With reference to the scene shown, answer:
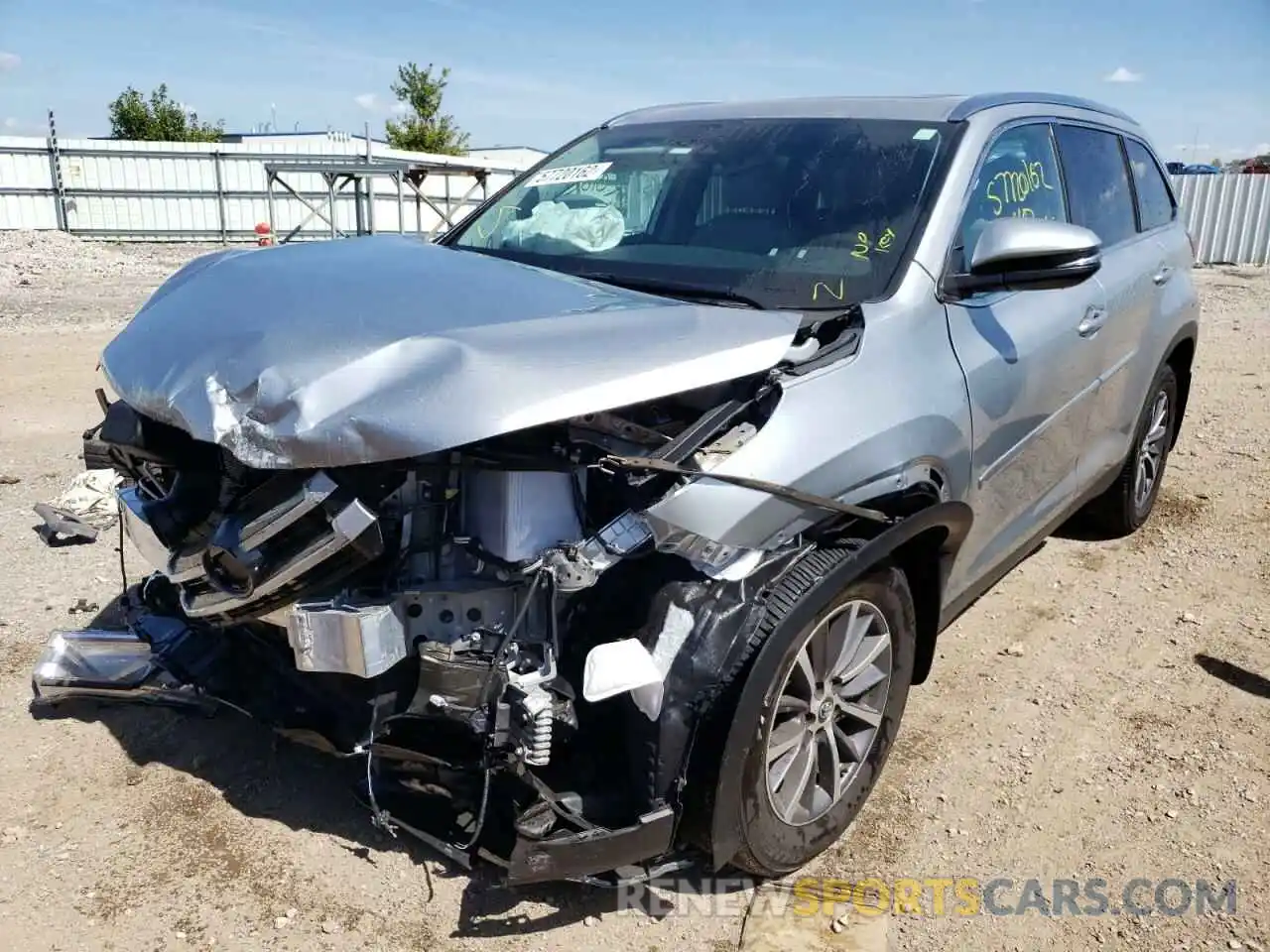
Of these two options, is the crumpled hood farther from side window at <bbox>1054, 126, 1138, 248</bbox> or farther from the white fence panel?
the white fence panel

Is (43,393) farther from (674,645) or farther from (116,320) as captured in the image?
(674,645)

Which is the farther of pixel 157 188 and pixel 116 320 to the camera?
pixel 157 188

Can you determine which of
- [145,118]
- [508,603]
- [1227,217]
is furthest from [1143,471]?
[145,118]

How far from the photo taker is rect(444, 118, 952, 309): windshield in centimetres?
302

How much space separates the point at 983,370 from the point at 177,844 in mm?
2642

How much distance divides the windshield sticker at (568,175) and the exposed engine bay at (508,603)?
5.67ft

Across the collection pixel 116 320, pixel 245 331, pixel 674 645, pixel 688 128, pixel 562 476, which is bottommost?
pixel 116 320

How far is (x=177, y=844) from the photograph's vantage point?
2.80 metres

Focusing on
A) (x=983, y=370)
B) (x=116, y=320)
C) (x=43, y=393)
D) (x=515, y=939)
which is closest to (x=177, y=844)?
(x=515, y=939)

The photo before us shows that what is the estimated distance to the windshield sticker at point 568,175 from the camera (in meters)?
3.88

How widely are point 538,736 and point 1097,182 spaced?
11.1 feet

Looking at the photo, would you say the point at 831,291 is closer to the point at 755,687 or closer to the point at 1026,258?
the point at 1026,258

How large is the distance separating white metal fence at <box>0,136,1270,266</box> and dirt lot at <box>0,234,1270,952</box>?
56.0 ft

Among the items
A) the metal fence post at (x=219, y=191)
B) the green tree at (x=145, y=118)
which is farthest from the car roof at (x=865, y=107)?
the green tree at (x=145, y=118)
